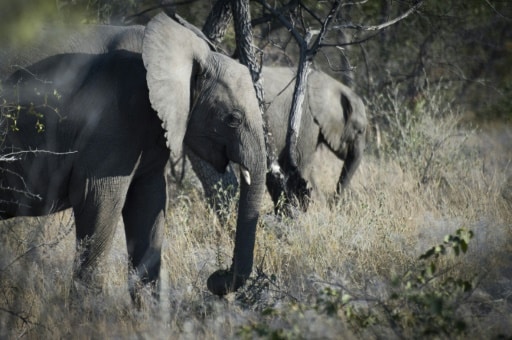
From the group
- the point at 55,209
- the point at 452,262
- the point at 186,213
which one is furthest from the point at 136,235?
the point at 452,262

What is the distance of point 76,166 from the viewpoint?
602 centimetres

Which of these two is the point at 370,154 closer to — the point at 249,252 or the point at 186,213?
the point at 186,213

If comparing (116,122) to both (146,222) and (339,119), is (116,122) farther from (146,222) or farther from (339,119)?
(339,119)

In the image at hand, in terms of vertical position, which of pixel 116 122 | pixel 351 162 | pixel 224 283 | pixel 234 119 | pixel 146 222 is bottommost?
pixel 224 283

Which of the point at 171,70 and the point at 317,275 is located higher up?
the point at 171,70

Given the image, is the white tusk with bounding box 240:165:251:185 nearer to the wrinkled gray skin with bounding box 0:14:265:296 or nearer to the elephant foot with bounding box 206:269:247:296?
the wrinkled gray skin with bounding box 0:14:265:296

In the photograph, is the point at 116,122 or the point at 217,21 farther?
the point at 217,21

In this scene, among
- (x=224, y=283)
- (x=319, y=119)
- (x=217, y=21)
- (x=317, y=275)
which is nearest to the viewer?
(x=224, y=283)

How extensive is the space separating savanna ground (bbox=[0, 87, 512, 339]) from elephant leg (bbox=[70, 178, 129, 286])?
6.2 inches

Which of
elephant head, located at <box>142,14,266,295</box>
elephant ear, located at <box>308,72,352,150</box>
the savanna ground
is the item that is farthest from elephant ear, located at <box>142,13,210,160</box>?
elephant ear, located at <box>308,72,352,150</box>

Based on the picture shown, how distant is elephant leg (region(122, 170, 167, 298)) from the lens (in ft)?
21.4

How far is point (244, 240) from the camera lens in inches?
237

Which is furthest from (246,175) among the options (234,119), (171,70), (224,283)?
(171,70)

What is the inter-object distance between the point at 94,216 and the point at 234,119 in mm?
1180
